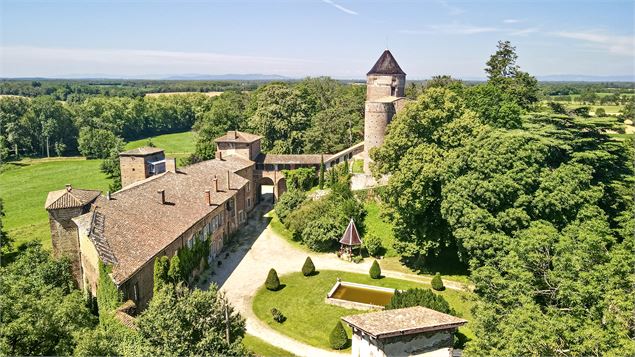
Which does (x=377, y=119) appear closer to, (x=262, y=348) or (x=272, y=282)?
(x=272, y=282)

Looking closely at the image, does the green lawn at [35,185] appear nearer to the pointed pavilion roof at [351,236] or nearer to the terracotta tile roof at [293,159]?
the terracotta tile roof at [293,159]

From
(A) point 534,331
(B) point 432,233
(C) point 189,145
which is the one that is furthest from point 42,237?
(C) point 189,145

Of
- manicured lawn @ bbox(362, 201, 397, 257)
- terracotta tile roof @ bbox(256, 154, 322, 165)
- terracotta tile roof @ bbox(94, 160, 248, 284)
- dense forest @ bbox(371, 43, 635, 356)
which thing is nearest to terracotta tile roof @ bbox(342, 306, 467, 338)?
dense forest @ bbox(371, 43, 635, 356)

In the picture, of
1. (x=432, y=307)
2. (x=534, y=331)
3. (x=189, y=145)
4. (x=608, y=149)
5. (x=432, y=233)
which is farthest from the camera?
(x=189, y=145)

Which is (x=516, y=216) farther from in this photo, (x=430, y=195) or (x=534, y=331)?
(x=534, y=331)

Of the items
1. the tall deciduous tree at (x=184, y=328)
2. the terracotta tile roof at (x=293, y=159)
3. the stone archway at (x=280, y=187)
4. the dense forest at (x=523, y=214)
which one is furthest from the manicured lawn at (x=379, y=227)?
the tall deciduous tree at (x=184, y=328)

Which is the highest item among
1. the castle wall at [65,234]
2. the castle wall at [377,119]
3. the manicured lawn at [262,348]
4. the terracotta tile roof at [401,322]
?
the castle wall at [377,119]

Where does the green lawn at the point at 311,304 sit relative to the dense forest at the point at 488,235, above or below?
below
